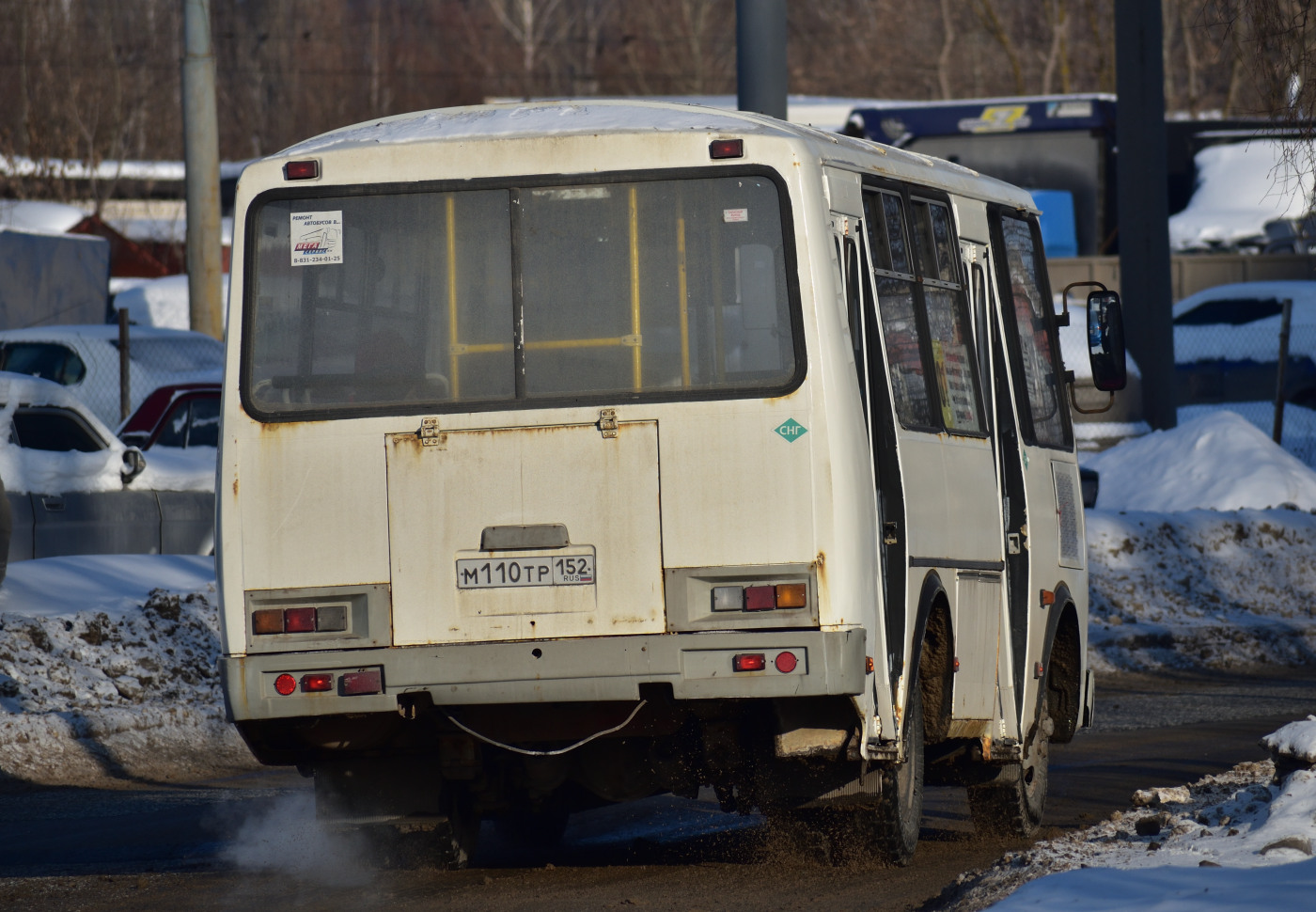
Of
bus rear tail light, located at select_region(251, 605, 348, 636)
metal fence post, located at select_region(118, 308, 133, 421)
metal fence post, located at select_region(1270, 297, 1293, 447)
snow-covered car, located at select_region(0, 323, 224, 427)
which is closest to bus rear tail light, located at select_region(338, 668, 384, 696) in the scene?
bus rear tail light, located at select_region(251, 605, 348, 636)

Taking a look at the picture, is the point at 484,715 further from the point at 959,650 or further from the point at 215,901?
the point at 959,650

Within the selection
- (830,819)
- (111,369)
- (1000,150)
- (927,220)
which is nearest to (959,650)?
(830,819)

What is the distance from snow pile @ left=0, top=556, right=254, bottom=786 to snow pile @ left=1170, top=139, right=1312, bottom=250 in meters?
25.4

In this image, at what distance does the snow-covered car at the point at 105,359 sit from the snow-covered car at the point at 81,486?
461cm

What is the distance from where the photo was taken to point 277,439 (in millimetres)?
7129

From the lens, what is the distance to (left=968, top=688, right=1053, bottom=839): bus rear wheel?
Result: 28.7 ft

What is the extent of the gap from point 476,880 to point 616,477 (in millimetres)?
1759

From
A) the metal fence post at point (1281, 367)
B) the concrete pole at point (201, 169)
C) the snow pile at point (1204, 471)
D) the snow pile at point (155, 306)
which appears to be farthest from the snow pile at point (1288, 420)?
the snow pile at point (155, 306)

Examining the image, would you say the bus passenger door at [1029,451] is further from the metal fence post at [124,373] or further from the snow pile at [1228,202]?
the snow pile at [1228,202]

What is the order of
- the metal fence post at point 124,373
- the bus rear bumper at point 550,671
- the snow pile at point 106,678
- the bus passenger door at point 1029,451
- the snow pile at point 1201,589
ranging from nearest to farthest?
the bus rear bumper at point 550,671 < the bus passenger door at point 1029,451 < the snow pile at point 106,678 < the snow pile at point 1201,589 < the metal fence post at point 124,373

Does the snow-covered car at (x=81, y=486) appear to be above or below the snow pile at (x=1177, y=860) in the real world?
above

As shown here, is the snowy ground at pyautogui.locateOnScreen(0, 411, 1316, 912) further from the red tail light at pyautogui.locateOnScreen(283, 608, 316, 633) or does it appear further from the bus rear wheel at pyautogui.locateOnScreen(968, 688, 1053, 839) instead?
the red tail light at pyautogui.locateOnScreen(283, 608, 316, 633)

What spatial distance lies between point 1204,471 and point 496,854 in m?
13.2

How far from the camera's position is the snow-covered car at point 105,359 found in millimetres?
21641
